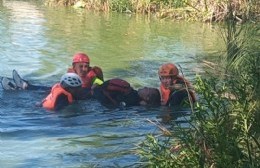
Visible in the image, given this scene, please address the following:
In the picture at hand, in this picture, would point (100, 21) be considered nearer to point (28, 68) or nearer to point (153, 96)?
point (28, 68)

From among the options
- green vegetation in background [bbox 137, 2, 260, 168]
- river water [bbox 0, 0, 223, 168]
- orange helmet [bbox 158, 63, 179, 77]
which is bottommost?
river water [bbox 0, 0, 223, 168]

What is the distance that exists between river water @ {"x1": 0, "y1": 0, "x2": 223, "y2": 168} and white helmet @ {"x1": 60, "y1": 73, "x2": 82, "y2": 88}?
336 millimetres

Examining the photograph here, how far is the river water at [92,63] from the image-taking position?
770 centimetres

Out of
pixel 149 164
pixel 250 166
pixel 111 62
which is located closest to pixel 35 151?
pixel 149 164

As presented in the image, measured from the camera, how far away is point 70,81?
1044 centimetres

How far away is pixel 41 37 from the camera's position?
20578 mm

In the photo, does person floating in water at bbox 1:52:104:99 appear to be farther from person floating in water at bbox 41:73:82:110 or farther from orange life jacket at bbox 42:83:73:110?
orange life jacket at bbox 42:83:73:110

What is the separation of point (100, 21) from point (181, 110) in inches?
678

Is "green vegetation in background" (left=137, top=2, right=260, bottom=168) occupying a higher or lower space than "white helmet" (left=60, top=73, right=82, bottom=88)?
higher

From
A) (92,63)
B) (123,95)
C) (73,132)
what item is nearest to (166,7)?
(92,63)

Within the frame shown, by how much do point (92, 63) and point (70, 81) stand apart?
17.8ft

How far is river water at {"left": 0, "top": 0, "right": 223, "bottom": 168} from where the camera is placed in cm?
770

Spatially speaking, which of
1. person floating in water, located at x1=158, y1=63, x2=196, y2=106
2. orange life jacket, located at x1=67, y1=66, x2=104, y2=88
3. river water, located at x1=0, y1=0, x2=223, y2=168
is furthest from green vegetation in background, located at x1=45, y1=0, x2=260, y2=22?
person floating in water, located at x1=158, y1=63, x2=196, y2=106

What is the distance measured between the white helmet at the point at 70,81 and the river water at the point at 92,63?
34 centimetres
